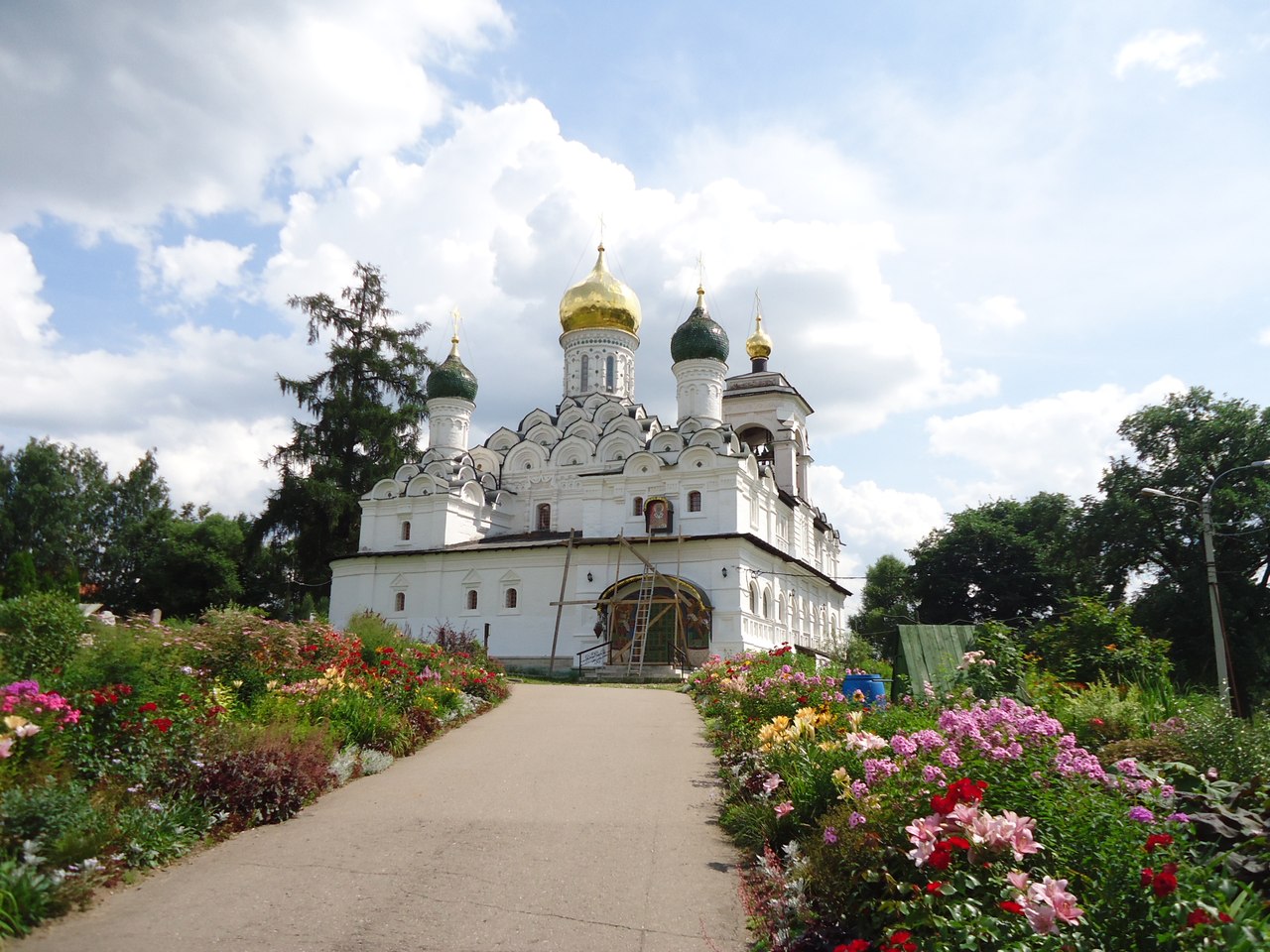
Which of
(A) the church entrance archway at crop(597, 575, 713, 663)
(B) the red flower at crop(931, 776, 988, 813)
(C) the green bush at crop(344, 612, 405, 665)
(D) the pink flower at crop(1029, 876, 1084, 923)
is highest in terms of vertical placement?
(A) the church entrance archway at crop(597, 575, 713, 663)

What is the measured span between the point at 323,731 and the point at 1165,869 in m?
7.32

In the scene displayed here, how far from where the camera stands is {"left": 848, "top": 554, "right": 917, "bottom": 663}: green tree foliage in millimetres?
48656

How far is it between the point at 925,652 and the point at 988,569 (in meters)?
31.2

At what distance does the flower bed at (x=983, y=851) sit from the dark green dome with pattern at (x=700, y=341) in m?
24.8

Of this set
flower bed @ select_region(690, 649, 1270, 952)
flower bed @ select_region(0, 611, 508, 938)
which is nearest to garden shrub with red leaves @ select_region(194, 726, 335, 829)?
flower bed @ select_region(0, 611, 508, 938)

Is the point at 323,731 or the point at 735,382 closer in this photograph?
the point at 323,731

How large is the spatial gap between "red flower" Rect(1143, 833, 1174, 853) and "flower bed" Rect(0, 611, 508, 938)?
5.40m

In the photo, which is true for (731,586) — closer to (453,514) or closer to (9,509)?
(453,514)

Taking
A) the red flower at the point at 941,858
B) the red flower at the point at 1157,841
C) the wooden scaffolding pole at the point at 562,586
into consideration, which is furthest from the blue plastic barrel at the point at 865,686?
the wooden scaffolding pole at the point at 562,586

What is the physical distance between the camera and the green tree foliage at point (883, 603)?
4866cm

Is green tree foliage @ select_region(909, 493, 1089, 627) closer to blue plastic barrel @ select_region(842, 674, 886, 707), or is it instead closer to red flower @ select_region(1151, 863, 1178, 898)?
blue plastic barrel @ select_region(842, 674, 886, 707)

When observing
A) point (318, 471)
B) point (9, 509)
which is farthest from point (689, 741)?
point (9, 509)

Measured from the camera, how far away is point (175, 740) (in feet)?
22.2

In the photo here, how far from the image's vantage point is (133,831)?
19.0ft
